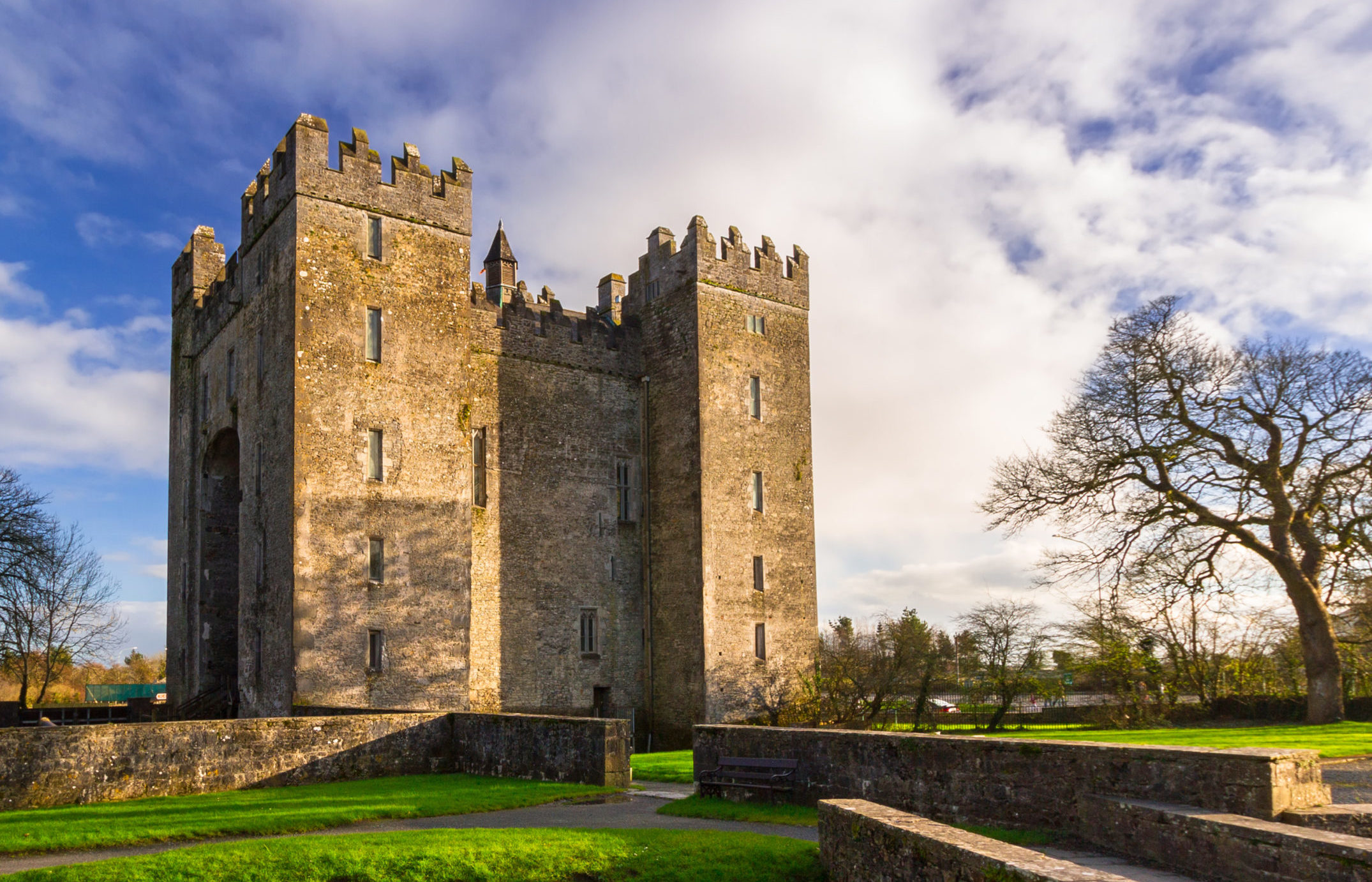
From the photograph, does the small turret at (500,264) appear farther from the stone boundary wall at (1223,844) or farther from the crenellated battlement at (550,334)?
the stone boundary wall at (1223,844)

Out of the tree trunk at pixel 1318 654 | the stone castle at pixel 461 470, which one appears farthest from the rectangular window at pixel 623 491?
the tree trunk at pixel 1318 654

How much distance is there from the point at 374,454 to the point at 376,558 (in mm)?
2415

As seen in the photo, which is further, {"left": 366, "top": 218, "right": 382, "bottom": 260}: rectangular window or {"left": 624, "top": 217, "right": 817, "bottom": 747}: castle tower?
{"left": 624, "top": 217, "right": 817, "bottom": 747}: castle tower

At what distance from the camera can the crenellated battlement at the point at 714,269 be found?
28.9 m

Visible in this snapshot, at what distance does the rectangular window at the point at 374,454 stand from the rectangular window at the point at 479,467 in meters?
2.97

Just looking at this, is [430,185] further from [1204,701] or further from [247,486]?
[1204,701]

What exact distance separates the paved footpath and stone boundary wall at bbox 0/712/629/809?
1.25 m

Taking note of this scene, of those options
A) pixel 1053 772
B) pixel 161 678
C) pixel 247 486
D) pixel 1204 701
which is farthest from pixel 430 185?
pixel 161 678

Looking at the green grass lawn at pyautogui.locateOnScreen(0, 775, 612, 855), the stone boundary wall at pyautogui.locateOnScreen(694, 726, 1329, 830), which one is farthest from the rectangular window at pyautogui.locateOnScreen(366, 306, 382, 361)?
the stone boundary wall at pyautogui.locateOnScreen(694, 726, 1329, 830)

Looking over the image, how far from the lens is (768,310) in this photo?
98.9 ft

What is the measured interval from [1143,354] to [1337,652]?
8833mm

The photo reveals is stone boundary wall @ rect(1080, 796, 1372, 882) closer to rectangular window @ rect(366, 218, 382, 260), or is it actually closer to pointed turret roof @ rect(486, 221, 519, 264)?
rectangular window @ rect(366, 218, 382, 260)

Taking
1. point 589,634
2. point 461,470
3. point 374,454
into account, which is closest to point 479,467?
point 461,470

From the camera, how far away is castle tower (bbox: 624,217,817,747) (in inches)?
1072
